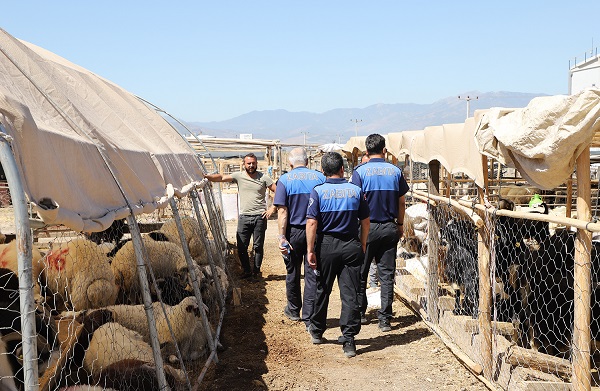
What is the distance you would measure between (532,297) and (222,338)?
333cm

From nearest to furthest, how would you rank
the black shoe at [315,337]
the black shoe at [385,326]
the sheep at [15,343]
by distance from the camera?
1. the sheep at [15,343]
2. the black shoe at [315,337]
3. the black shoe at [385,326]

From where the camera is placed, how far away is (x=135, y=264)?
669 cm

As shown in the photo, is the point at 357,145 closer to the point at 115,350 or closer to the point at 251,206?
the point at 251,206

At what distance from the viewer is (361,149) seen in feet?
48.7

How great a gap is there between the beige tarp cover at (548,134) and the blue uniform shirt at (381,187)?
8.28 ft

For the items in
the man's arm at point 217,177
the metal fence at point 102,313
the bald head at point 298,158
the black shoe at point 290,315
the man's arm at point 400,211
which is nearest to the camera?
the metal fence at point 102,313

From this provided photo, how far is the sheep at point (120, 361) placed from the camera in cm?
428

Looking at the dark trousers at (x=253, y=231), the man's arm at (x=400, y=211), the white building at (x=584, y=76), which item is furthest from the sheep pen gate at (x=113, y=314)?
the white building at (x=584, y=76)

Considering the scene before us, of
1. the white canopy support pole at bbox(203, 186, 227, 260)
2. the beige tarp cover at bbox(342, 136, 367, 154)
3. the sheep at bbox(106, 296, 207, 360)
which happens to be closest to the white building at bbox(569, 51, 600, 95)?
the beige tarp cover at bbox(342, 136, 367, 154)

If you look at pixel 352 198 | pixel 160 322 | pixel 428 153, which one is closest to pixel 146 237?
pixel 160 322

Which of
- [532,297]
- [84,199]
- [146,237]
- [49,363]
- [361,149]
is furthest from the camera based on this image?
[361,149]

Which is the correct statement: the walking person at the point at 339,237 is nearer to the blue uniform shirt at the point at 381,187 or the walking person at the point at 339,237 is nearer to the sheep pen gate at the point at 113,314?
the blue uniform shirt at the point at 381,187

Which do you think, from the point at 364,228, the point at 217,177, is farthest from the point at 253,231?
the point at 364,228

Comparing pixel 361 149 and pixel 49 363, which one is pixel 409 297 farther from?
pixel 361 149
